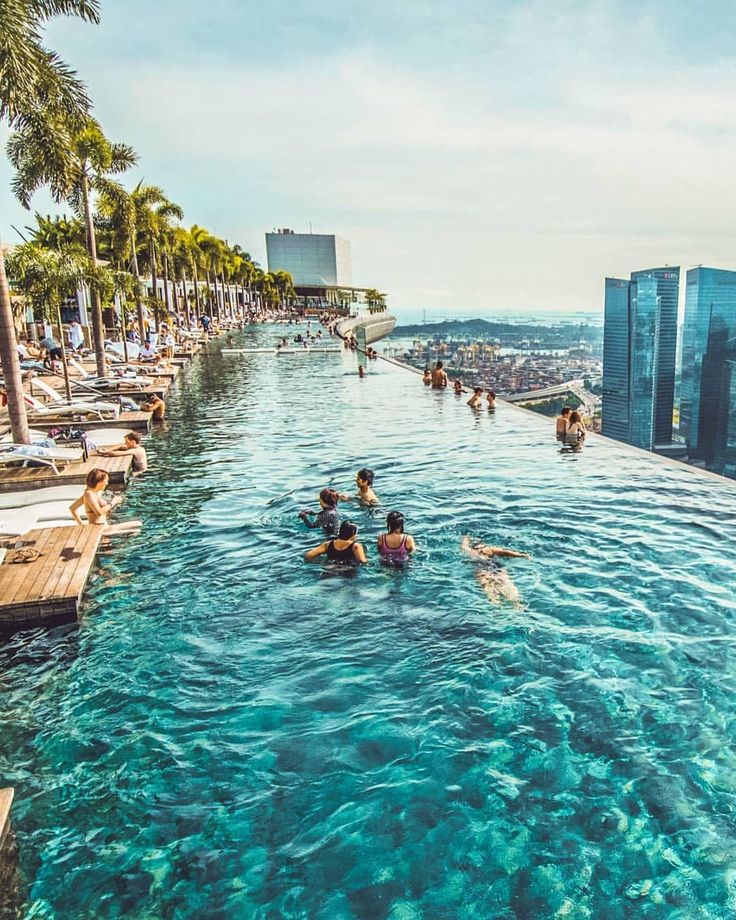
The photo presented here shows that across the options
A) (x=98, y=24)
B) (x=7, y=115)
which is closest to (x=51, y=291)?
(x=7, y=115)

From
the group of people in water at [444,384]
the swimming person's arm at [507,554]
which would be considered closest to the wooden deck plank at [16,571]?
the swimming person's arm at [507,554]

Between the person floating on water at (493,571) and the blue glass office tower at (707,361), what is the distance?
3548 centimetres

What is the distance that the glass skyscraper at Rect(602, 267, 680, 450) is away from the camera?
4628 cm

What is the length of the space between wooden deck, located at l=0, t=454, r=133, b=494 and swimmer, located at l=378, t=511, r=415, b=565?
24.4ft

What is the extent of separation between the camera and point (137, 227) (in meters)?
43.4

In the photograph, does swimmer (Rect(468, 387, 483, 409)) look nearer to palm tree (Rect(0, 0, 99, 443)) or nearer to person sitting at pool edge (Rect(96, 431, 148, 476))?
person sitting at pool edge (Rect(96, 431, 148, 476))

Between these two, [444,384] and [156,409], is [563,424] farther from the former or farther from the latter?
[156,409]

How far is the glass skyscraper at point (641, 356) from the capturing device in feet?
152

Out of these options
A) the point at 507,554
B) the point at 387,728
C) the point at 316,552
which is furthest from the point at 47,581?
the point at 507,554

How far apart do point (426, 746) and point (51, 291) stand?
19.8 meters

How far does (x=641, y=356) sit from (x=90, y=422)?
4306 cm

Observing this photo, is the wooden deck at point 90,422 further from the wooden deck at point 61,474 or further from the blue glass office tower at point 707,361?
the blue glass office tower at point 707,361

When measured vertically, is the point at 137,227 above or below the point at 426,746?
above

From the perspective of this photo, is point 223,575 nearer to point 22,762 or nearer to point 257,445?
point 22,762
